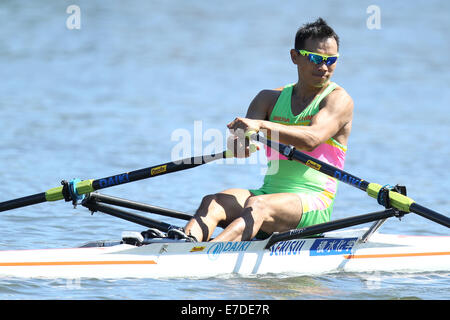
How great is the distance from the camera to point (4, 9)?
27938 mm

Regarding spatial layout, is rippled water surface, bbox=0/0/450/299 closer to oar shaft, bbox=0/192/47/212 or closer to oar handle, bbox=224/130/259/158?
oar shaft, bbox=0/192/47/212

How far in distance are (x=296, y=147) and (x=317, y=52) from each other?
2.88 ft

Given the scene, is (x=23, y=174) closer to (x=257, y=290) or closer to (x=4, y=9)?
(x=257, y=290)

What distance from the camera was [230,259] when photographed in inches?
278

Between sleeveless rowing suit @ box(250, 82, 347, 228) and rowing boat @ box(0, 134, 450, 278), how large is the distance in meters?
0.30

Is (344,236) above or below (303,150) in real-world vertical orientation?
below

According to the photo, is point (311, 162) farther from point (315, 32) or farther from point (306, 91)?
point (315, 32)

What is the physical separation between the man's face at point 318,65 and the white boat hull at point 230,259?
1416 millimetres

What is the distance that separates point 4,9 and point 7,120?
502 inches

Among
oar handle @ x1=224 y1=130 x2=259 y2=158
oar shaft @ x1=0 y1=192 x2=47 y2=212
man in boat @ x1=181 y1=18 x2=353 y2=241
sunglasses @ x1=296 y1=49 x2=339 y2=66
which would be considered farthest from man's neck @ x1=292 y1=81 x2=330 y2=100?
oar shaft @ x1=0 y1=192 x2=47 y2=212

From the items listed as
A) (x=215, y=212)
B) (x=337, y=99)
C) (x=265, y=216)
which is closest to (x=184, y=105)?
(x=337, y=99)

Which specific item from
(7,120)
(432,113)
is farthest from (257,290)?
(432,113)

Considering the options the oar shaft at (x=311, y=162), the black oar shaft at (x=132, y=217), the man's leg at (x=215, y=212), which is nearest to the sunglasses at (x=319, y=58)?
the oar shaft at (x=311, y=162)

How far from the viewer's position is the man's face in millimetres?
7402
